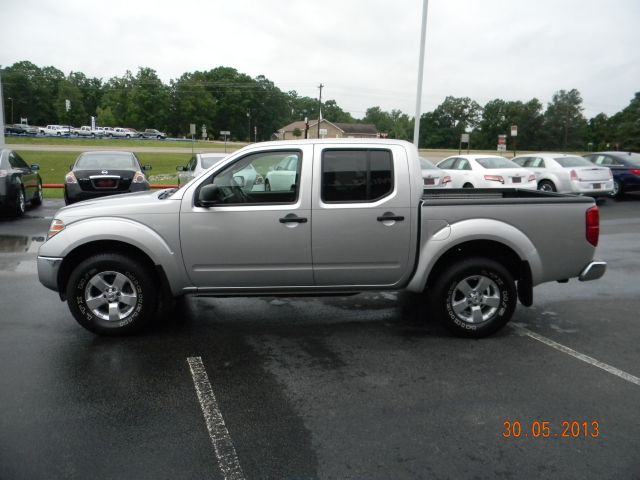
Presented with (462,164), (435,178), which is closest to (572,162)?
(462,164)

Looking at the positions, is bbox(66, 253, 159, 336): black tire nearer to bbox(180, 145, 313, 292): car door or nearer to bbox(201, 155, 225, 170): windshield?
bbox(180, 145, 313, 292): car door

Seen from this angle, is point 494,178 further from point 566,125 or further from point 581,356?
point 566,125

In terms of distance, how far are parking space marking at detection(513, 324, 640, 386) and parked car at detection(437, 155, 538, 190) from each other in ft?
36.2

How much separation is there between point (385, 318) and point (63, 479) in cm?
368

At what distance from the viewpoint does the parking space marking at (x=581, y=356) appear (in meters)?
4.34

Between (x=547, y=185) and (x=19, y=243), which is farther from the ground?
(x=547, y=185)

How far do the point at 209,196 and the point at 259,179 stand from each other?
550mm

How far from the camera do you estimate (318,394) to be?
157 inches

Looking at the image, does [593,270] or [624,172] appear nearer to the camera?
[593,270]

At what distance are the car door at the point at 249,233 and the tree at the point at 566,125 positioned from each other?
111619mm

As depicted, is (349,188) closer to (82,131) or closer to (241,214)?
(241,214)

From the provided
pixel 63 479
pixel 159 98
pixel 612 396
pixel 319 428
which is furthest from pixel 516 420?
pixel 159 98

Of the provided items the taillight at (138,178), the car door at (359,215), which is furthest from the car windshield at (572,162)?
the car door at (359,215)

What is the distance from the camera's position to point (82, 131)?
82438 mm
